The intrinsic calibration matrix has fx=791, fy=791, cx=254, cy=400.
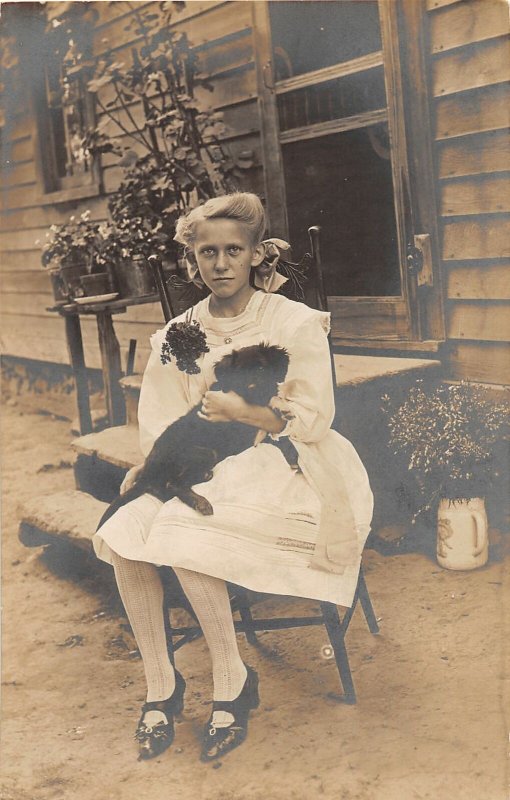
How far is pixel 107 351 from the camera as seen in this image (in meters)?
3.45

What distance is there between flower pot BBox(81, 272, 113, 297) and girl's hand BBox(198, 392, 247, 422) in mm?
1288

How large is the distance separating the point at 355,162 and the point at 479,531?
1.40m

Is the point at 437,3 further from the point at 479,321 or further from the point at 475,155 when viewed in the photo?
the point at 479,321

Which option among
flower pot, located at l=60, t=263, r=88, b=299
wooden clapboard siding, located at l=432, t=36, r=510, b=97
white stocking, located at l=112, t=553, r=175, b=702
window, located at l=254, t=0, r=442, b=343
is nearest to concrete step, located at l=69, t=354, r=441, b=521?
window, located at l=254, t=0, r=442, b=343

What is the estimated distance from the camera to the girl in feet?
7.02

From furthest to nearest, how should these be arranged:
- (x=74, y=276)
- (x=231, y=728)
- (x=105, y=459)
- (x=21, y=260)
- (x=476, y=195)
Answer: (x=74, y=276)
(x=21, y=260)
(x=105, y=459)
(x=476, y=195)
(x=231, y=728)

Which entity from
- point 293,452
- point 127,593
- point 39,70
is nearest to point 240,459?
point 293,452

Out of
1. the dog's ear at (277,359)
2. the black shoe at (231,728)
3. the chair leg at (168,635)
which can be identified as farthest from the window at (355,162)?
the black shoe at (231,728)

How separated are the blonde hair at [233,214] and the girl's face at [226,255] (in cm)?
1

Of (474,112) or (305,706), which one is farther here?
(474,112)

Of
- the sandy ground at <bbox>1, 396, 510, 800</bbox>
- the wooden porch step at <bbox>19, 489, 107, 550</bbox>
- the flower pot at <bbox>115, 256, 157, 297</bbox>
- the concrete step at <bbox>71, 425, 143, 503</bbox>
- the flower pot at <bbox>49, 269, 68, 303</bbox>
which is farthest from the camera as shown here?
the flower pot at <bbox>49, 269, 68, 303</bbox>

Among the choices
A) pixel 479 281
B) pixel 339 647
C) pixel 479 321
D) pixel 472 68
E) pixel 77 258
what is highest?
pixel 472 68

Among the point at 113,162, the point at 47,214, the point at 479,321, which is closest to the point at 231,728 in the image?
the point at 479,321

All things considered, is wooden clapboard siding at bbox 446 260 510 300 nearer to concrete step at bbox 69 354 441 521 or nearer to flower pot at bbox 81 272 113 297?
concrete step at bbox 69 354 441 521
